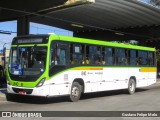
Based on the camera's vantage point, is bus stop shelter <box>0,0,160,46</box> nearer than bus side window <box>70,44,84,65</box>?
No

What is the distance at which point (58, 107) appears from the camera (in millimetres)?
15016

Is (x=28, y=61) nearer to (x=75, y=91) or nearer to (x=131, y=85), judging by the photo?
(x=75, y=91)

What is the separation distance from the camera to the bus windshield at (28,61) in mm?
15977

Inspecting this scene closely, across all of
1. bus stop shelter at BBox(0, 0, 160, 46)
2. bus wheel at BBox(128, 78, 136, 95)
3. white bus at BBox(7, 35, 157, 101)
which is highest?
bus stop shelter at BBox(0, 0, 160, 46)

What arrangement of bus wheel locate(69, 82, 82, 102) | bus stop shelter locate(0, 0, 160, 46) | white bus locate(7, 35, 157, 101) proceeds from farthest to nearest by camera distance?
bus stop shelter locate(0, 0, 160, 46), bus wheel locate(69, 82, 82, 102), white bus locate(7, 35, 157, 101)

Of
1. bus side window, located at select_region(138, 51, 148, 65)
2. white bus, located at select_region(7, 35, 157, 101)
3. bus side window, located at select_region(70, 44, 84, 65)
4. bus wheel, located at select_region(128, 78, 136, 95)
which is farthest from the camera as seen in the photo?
bus side window, located at select_region(138, 51, 148, 65)

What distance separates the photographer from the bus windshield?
52.4ft

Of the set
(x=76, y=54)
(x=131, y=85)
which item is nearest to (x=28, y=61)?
(x=76, y=54)

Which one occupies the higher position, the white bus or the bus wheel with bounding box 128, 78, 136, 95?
the white bus

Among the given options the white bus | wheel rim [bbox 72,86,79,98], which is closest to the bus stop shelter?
the white bus

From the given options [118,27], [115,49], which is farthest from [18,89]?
[118,27]

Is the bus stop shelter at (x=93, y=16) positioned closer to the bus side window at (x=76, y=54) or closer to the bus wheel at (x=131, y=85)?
A: the bus wheel at (x=131, y=85)

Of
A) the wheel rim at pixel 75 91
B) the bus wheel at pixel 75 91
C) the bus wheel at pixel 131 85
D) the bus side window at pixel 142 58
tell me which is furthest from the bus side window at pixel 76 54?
the bus side window at pixel 142 58

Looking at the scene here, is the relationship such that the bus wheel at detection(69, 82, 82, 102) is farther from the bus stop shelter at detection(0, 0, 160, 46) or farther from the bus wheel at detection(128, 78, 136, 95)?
the bus stop shelter at detection(0, 0, 160, 46)
